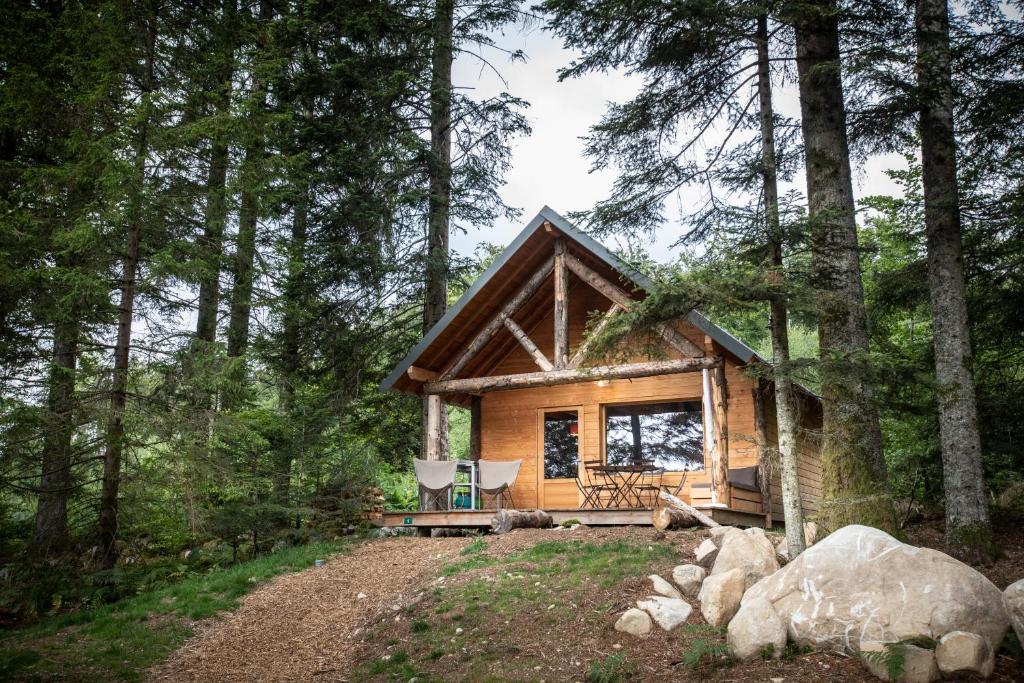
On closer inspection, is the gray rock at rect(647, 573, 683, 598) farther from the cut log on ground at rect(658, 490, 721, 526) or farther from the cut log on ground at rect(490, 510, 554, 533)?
the cut log on ground at rect(490, 510, 554, 533)

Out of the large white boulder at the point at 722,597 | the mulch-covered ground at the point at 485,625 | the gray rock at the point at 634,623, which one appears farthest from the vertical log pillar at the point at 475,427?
the large white boulder at the point at 722,597

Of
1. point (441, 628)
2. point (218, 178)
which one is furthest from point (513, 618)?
point (218, 178)

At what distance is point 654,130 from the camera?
400 inches

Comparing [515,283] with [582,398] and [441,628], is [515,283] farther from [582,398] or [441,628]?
[441,628]

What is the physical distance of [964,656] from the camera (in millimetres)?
4051

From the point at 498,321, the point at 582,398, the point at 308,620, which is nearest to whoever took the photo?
the point at 308,620

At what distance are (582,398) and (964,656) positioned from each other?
343 inches

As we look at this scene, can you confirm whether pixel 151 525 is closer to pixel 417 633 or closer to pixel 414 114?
pixel 417 633

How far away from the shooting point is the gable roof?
31.5 feet

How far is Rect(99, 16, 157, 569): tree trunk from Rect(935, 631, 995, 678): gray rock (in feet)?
24.4

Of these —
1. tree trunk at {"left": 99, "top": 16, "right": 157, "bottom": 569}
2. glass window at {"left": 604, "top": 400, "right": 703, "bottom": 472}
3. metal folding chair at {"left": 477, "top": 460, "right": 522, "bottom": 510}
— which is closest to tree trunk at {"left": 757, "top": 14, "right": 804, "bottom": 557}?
metal folding chair at {"left": 477, "top": 460, "right": 522, "bottom": 510}

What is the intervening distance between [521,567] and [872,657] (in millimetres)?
3693

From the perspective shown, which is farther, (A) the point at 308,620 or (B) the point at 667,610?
(A) the point at 308,620

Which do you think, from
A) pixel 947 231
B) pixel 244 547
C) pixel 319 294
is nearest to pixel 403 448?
pixel 319 294
